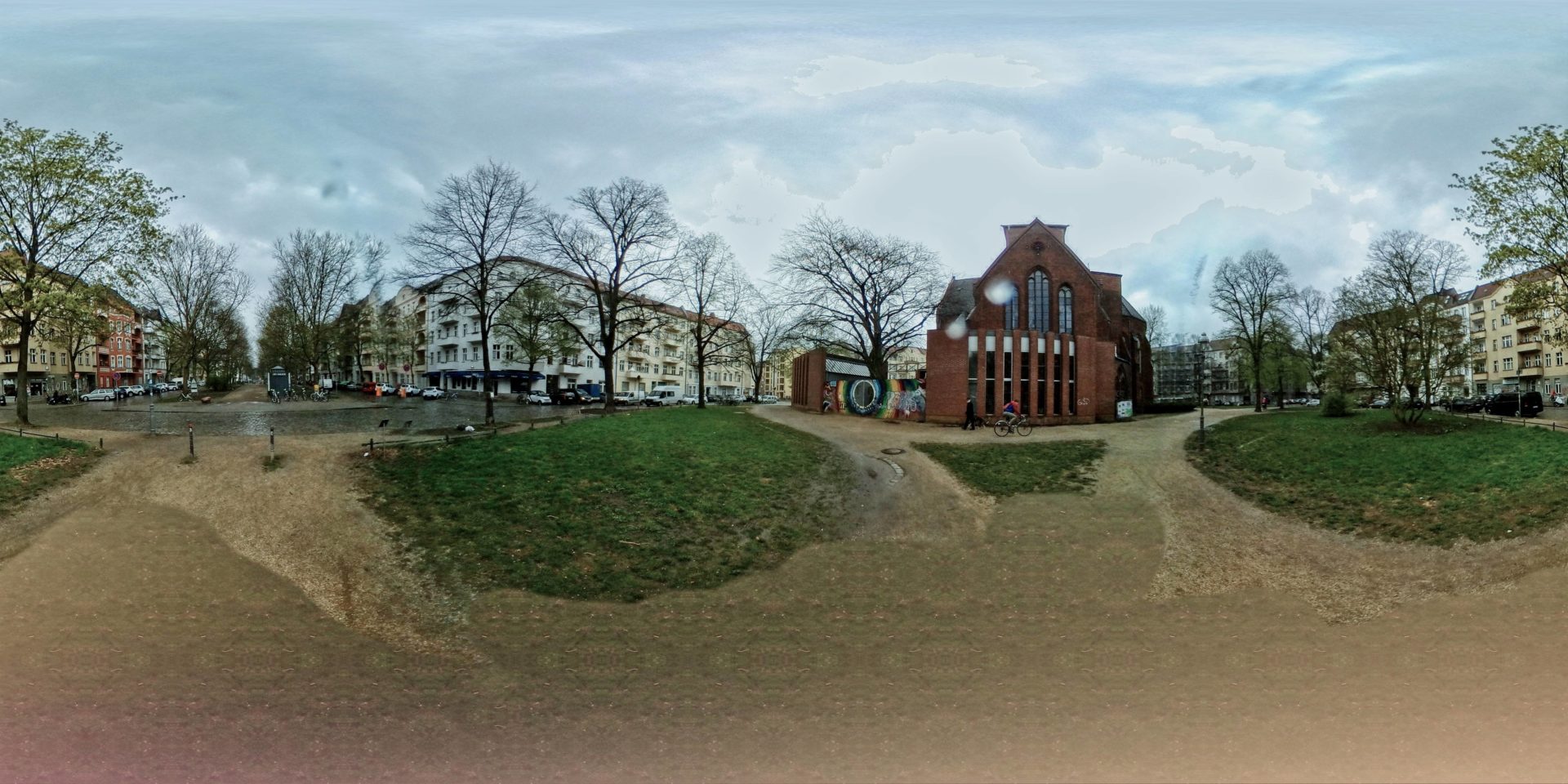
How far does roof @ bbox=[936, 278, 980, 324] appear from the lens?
42.9 metres

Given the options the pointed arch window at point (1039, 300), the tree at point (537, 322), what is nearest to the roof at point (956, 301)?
A: the pointed arch window at point (1039, 300)

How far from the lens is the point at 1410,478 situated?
11086 mm

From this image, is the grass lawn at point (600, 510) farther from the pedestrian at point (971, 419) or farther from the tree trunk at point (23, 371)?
the tree trunk at point (23, 371)

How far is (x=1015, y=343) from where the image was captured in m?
24.9

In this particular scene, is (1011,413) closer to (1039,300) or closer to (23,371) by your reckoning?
(1039,300)

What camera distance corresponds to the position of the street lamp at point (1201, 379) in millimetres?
18189

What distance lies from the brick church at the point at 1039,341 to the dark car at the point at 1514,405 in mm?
14355

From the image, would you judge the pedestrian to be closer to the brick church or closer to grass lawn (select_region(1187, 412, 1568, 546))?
the brick church

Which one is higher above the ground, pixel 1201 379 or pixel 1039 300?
pixel 1039 300

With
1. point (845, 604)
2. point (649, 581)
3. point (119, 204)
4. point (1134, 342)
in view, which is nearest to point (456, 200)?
point (119, 204)

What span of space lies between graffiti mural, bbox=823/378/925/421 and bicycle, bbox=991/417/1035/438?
4252mm

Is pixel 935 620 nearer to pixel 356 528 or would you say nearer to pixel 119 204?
pixel 356 528

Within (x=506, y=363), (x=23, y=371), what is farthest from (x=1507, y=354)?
(x=23, y=371)

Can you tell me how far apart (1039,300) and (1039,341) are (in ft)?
28.6
